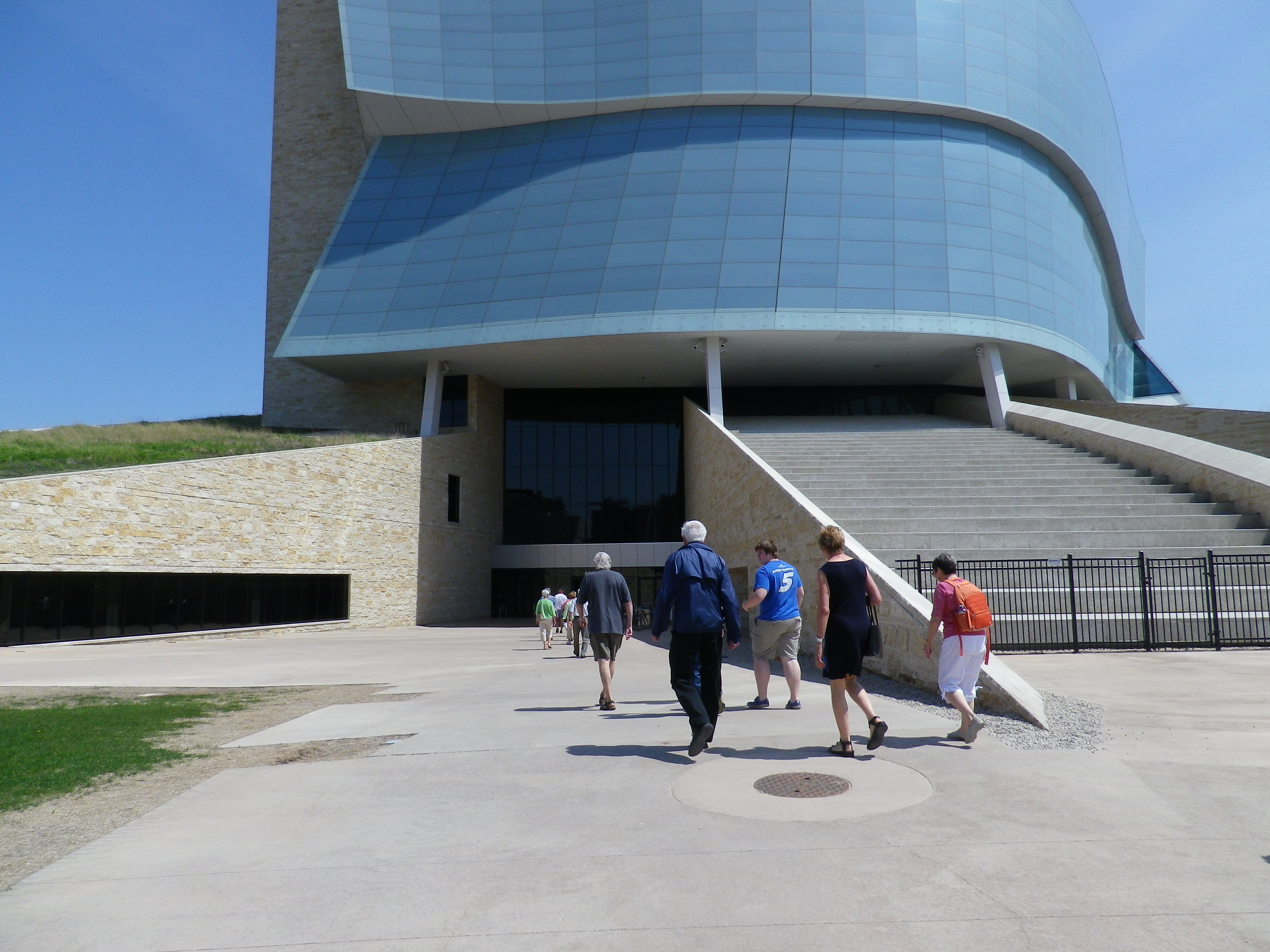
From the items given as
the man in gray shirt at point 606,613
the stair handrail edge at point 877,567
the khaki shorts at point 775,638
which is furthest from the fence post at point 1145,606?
the man in gray shirt at point 606,613

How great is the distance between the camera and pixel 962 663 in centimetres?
641

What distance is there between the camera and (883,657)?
9664mm

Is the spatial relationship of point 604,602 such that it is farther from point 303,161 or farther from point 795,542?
point 303,161

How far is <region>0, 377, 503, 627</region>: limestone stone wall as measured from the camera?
17.3m

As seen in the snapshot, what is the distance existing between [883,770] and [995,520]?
1143cm

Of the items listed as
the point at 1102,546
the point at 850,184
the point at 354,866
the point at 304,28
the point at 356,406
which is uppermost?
the point at 304,28

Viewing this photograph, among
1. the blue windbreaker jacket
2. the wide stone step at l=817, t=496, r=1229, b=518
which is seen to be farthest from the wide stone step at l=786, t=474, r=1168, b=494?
the blue windbreaker jacket

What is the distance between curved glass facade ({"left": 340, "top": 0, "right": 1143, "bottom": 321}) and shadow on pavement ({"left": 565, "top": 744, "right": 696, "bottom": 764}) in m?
28.3

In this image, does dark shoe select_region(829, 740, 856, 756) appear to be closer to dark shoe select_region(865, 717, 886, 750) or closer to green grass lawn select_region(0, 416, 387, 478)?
dark shoe select_region(865, 717, 886, 750)

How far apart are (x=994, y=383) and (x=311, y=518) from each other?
2246cm

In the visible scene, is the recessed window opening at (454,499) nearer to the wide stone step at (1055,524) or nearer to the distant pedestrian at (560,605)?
the distant pedestrian at (560,605)

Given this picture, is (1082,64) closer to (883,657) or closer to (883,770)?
(883,657)

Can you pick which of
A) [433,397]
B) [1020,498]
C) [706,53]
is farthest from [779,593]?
[706,53]

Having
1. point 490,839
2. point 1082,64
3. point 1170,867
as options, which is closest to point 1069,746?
point 1170,867
